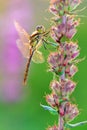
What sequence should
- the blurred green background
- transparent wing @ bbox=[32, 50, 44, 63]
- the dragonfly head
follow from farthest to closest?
the blurred green background → transparent wing @ bbox=[32, 50, 44, 63] → the dragonfly head

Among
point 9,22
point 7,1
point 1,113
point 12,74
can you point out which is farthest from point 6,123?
point 7,1

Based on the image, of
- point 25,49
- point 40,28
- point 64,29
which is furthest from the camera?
point 25,49

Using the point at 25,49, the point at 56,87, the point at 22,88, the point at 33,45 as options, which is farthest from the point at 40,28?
the point at 22,88

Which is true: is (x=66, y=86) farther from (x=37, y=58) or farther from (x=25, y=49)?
(x=25, y=49)

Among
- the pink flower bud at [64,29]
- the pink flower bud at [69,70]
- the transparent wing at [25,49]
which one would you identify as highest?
the pink flower bud at [64,29]

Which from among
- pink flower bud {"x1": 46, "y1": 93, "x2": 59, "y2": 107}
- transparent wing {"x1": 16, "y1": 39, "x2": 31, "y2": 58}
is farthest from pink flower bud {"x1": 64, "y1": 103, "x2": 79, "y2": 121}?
transparent wing {"x1": 16, "y1": 39, "x2": 31, "y2": 58}

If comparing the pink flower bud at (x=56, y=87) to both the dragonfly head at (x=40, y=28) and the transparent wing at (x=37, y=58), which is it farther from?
the transparent wing at (x=37, y=58)

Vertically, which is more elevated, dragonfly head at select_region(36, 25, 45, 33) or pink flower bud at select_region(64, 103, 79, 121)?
dragonfly head at select_region(36, 25, 45, 33)

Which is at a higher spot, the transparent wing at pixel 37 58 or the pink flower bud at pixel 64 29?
the pink flower bud at pixel 64 29

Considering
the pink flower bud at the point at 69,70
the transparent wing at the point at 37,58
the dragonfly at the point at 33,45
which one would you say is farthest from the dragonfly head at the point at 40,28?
the pink flower bud at the point at 69,70

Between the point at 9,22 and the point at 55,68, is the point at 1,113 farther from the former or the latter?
the point at 55,68

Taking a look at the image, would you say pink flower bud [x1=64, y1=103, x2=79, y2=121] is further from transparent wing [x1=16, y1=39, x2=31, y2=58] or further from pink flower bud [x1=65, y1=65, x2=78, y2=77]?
transparent wing [x1=16, y1=39, x2=31, y2=58]
